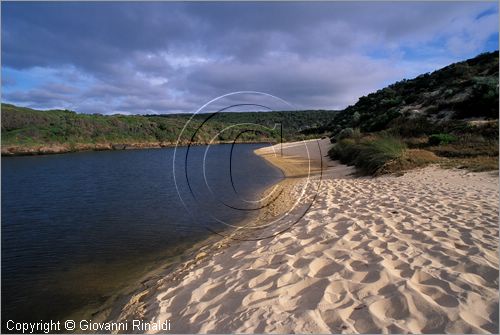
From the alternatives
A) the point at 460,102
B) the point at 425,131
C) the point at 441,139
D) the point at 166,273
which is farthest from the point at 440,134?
the point at 166,273

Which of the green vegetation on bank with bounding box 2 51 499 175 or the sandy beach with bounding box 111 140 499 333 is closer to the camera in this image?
the sandy beach with bounding box 111 140 499 333

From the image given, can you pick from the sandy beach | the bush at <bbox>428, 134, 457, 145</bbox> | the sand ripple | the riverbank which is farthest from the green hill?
the riverbank

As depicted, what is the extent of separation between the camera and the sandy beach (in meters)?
2.79

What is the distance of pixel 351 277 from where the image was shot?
3.56 metres

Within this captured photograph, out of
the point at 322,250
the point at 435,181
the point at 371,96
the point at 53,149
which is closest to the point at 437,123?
the point at 435,181

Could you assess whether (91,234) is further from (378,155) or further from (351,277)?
(378,155)

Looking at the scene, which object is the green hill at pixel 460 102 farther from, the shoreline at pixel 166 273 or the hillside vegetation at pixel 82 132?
the hillside vegetation at pixel 82 132

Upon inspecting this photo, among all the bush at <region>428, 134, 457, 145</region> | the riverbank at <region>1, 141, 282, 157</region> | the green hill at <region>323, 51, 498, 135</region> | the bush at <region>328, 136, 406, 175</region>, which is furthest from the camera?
the riverbank at <region>1, 141, 282, 157</region>

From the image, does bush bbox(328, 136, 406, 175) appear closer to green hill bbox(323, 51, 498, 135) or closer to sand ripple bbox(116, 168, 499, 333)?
green hill bbox(323, 51, 498, 135)

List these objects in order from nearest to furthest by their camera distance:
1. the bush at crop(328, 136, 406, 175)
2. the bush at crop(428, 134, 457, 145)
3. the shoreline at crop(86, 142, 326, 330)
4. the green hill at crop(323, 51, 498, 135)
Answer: the shoreline at crop(86, 142, 326, 330), the bush at crop(328, 136, 406, 175), the bush at crop(428, 134, 457, 145), the green hill at crop(323, 51, 498, 135)

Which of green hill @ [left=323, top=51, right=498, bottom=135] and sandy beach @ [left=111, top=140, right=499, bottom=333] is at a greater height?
green hill @ [left=323, top=51, right=498, bottom=135]

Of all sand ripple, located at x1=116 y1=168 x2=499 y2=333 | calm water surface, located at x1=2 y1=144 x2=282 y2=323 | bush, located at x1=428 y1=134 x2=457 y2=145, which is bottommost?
calm water surface, located at x1=2 y1=144 x2=282 y2=323

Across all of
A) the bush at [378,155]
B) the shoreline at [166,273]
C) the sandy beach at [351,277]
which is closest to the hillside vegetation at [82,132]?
the bush at [378,155]

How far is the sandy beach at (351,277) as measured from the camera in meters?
2.79
